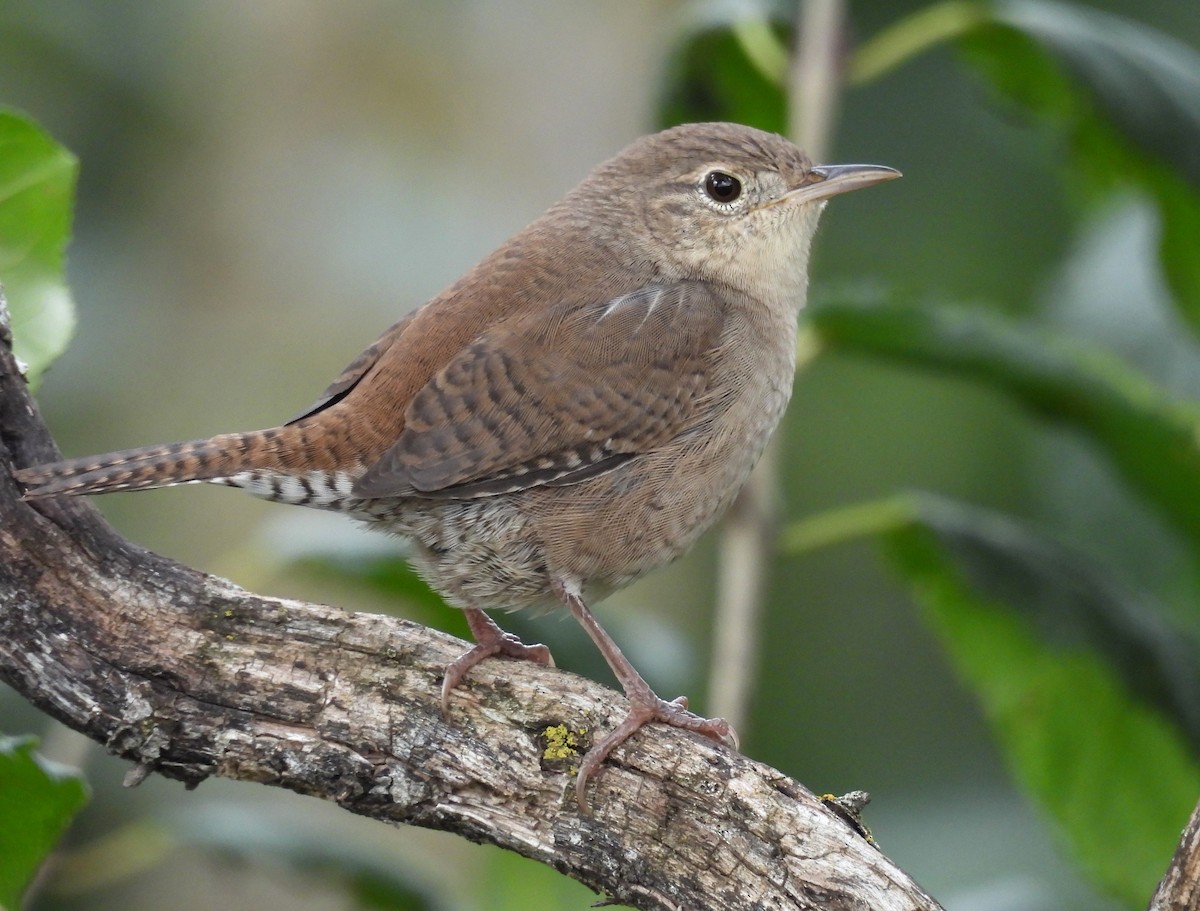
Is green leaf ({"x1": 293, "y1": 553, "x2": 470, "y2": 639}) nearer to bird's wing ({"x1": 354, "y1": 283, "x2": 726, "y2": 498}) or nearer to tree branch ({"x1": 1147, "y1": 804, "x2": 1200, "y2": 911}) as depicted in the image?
bird's wing ({"x1": 354, "y1": 283, "x2": 726, "y2": 498})

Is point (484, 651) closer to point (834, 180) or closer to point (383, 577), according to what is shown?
point (383, 577)

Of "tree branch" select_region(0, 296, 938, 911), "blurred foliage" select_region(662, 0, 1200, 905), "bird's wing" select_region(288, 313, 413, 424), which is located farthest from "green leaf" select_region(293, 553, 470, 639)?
"blurred foliage" select_region(662, 0, 1200, 905)

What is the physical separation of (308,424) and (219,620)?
55 cm

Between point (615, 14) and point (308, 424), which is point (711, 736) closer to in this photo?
point (308, 424)

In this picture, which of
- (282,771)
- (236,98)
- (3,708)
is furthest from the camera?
(236,98)

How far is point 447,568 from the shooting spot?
324cm

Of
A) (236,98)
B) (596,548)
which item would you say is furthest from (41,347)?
(236,98)

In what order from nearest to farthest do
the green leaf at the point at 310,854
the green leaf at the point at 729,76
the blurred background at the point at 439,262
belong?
the green leaf at the point at 310,854, the green leaf at the point at 729,76, the blurred background at the point at 439,262

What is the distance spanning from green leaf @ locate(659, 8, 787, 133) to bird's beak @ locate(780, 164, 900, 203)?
1.25 feet

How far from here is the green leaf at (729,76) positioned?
3873 mm

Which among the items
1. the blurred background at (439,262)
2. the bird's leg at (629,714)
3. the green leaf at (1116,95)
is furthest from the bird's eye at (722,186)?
the bird's leg at (629,714)

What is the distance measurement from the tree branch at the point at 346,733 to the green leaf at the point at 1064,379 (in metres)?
1.18

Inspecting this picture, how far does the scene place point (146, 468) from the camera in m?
2.88

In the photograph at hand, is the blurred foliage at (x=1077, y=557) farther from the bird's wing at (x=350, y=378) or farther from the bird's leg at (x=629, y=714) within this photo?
the bird's wing at (x=350, y=378)
